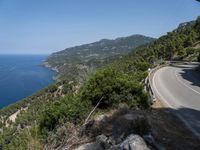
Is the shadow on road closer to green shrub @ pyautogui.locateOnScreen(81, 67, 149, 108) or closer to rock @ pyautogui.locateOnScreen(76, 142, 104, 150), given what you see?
green shrub @ pyautogui.locateOnScreen(81, 67, 149, 108)

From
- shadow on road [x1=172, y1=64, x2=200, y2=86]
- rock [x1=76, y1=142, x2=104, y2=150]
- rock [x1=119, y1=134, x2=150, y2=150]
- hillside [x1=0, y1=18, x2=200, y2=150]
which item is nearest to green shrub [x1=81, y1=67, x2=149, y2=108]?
hillside [x1=0, y1=18, x2=200, y2=150]

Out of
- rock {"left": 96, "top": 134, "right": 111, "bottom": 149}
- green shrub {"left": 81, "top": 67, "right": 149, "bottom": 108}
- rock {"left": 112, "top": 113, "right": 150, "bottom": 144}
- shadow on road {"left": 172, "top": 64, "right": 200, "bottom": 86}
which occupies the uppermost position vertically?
rock {"left": 112, "top": 113, "right": 150, "bottom": 144}

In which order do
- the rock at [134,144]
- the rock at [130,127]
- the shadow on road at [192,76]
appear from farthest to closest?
the shadow on road at [192,76] < the rock at [130,127] < the rock at [134,144]

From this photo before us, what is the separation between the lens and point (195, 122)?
11305 millimetres

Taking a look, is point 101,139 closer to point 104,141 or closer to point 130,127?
point 104,141

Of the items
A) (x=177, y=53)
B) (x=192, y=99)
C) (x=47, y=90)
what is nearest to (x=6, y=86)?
(x=47, y=90)

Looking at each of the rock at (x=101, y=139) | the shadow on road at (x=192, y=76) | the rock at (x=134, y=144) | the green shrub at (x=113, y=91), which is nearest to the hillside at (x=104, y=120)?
the green shrub at (x=113, y=91)

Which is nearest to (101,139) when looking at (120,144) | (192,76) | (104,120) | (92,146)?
(92,146)

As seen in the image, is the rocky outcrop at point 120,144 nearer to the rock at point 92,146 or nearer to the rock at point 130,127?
the rock at point 92,146

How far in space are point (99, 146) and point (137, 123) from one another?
1.01 m

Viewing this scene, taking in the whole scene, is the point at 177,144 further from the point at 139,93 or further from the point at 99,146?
the point at 139,93

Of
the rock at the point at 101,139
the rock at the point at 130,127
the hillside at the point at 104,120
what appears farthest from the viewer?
the rock at the point at 101,139

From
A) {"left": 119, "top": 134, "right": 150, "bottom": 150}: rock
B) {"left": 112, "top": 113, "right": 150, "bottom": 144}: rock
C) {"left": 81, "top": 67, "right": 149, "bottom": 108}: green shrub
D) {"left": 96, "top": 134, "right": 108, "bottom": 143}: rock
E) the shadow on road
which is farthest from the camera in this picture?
the shadow on road

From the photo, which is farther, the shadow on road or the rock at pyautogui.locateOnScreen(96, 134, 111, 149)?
the shadow on road
